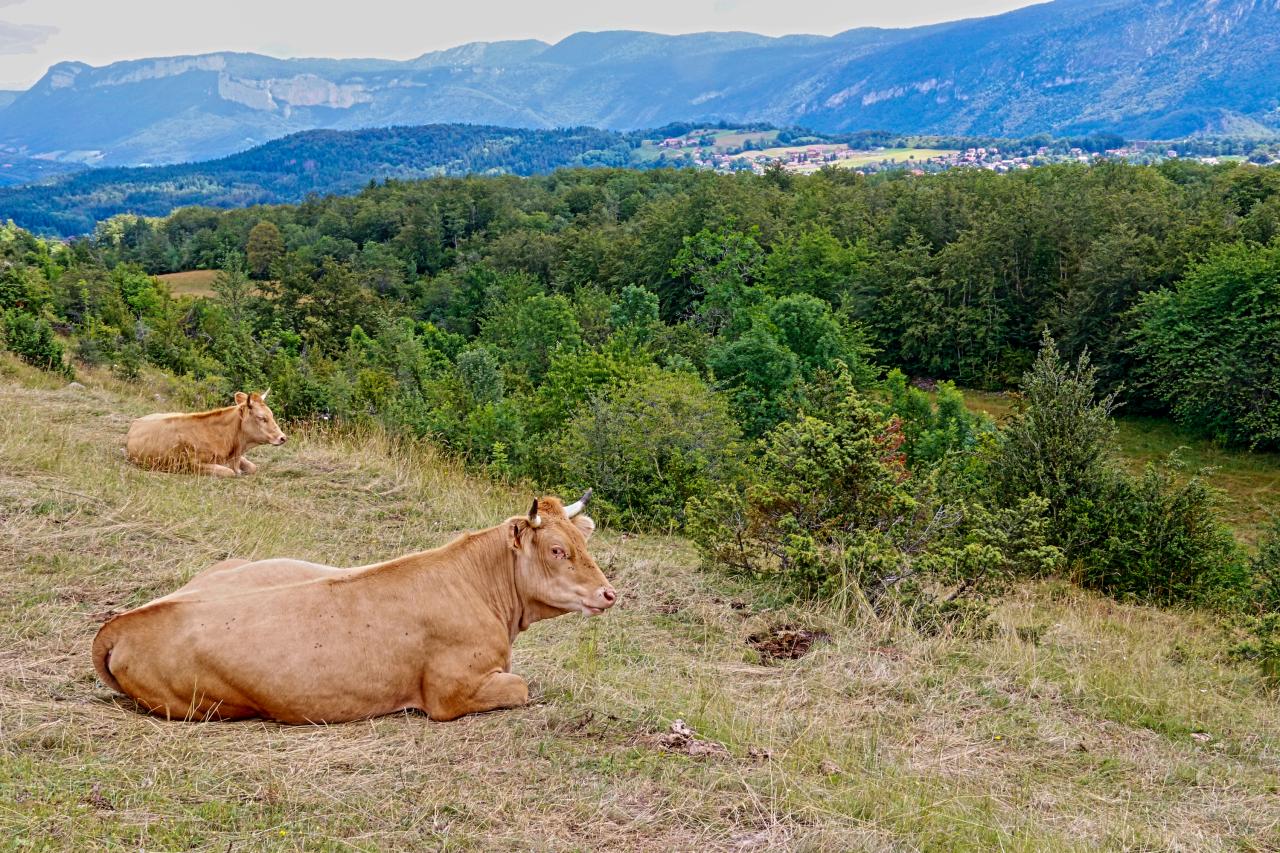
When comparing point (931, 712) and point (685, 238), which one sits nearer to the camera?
point (931, 712)

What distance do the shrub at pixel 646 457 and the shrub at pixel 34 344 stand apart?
12.3 meters

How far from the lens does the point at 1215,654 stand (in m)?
11.0

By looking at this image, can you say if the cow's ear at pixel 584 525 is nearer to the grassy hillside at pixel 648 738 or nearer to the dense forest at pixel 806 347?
the grassy hillside at pixel 648 738

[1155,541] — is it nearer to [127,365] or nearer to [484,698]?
[484,698]

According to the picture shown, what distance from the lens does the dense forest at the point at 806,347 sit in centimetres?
1121

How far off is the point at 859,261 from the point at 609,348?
35341 mm

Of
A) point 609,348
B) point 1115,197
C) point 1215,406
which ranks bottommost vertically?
point 1215,406

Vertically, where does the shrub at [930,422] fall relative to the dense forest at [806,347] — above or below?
below

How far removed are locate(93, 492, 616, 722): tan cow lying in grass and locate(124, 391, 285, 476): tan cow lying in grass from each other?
6897 millimetres

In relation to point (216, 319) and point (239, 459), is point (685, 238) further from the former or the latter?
point (239, 459)

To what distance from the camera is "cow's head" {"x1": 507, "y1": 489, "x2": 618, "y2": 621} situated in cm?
672

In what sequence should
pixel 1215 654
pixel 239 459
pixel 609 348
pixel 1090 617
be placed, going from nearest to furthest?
pixel 1215 654
pixel 1090 617
pixel 239 459
pixel 609 348

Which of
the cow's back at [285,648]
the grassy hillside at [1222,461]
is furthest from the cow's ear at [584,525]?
the grassy hillside at [1222,461]

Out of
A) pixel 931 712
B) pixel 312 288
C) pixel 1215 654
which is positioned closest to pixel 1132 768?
pixel 931 712
